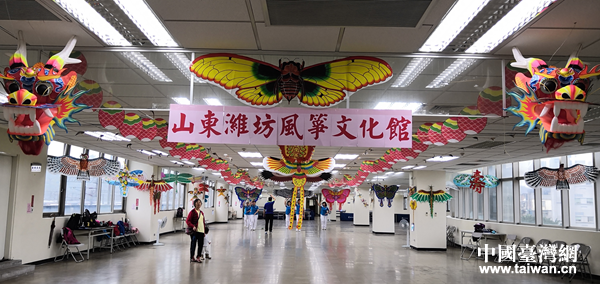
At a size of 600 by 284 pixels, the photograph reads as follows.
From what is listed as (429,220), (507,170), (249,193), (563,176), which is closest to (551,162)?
(507,170)

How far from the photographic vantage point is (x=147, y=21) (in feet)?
11.1

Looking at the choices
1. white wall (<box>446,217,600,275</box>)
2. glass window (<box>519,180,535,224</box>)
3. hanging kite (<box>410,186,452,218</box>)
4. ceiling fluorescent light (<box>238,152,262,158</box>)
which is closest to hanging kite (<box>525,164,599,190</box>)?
white wall (<box>446,217,600,275</box>)

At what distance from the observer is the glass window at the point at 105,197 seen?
13102mm

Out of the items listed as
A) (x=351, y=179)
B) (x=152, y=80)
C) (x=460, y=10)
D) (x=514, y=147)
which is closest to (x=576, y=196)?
(x=514, y=147)

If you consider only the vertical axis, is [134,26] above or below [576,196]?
above

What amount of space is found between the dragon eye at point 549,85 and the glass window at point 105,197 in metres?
13.0

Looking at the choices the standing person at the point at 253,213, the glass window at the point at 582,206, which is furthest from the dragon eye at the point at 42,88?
the standing person at the point at 253,213

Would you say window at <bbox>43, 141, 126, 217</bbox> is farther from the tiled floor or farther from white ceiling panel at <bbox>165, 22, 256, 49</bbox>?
white ceiling panel at <bbox>165, 22, 256, 49</bbox>

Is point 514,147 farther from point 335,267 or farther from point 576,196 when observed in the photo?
point 335,267

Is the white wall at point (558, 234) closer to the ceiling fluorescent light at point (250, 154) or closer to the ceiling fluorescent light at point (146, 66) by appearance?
the ceiling fluorescent light at point (250, 154)

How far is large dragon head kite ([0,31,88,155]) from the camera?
3.08 m

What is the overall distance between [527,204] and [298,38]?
1177cm

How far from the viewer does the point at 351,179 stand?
54.2ft

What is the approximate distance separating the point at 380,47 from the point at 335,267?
6746 millimetres
